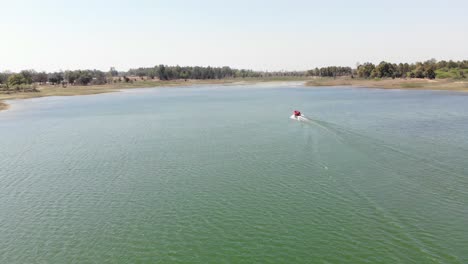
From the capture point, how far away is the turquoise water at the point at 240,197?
70.2 ft

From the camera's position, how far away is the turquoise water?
2141 cm

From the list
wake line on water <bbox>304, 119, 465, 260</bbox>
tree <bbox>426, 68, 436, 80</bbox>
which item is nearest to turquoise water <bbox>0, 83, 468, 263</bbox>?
wake line on water <bbox>304, 119, 465, 260</bbox>

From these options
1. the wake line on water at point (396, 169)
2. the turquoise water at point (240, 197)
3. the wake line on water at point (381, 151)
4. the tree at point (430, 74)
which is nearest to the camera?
the wake line on water at point (396, 169)

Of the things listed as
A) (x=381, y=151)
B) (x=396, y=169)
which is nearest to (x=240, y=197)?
(x=396, y=169)

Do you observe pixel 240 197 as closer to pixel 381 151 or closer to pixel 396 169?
pixel 396 169

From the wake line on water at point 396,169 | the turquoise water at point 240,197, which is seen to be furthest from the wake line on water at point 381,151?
the turquoise water at point 240,197

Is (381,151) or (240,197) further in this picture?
(381,151)

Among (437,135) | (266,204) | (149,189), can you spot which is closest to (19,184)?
(149,189)

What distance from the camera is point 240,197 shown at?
29531 millimetres

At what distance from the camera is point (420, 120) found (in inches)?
2522

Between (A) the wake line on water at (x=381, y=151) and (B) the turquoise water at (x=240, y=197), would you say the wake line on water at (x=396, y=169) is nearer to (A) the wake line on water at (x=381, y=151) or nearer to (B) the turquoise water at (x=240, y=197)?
(A) the wake line on water at (x=381, y=151)

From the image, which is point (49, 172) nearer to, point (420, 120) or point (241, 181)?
point (241, 181)

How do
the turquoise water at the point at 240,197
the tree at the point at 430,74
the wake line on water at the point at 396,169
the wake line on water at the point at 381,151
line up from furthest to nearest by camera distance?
the tree at the point at 430,74 < the wake line on water at the point at 381,151 < the turquoise water at the point at 240,197 < the wake line on water at the point at 396,169

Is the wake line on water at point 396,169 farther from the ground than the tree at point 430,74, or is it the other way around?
the tree at point 430,74
